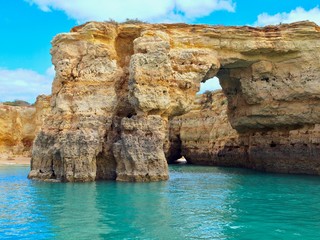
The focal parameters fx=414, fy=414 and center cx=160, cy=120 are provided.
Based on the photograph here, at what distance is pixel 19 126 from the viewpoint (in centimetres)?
5038

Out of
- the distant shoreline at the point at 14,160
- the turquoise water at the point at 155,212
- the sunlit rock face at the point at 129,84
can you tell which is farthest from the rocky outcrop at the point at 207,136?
the turquoise water at the point at 155,212

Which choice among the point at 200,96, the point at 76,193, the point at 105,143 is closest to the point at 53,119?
the point at 105,143

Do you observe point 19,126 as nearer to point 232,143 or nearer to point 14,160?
point 14,160

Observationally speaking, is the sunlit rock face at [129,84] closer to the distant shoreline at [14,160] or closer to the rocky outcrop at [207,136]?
the rocky outcrop at [207,136]

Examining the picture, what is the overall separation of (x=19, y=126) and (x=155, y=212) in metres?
41.5

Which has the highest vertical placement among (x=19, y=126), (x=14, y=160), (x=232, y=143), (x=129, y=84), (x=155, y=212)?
(x=129, y=84)

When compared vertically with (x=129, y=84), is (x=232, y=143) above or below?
below

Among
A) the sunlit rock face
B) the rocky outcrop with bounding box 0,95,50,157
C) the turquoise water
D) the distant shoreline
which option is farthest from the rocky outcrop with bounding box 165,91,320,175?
the distant shoreline

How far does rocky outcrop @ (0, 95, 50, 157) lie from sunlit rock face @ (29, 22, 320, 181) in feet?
90.9

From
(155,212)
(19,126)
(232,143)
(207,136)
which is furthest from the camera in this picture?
(19,126)

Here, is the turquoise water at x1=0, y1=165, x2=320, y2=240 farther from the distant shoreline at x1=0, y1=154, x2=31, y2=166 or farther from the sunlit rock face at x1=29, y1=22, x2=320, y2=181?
the distant shoreline at x1=0, y1=154, x2=31, y2=166

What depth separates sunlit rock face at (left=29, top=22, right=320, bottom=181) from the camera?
68.1 feet

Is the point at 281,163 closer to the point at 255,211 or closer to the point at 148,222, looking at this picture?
the point at 255,211

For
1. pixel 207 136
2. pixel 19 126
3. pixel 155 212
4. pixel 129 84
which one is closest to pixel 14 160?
pixel 19 126
